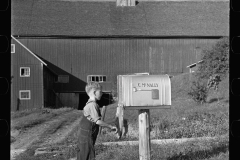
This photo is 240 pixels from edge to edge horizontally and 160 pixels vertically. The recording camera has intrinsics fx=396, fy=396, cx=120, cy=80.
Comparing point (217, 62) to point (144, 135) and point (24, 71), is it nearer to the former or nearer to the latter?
point (24, 71)

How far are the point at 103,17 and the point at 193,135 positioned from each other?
37552mm

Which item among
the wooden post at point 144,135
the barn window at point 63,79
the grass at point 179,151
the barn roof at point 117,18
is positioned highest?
the barn roof at point 117,18

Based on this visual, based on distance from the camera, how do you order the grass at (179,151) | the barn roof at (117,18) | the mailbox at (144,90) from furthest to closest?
the barn roof at (117,18)
the grass at (179,151)
the mailbox at (144,90)

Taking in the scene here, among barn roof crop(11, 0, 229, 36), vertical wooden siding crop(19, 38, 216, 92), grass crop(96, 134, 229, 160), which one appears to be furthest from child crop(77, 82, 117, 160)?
barn roof crop(11, 0, 229, 36)

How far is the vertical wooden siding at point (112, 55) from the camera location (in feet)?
147

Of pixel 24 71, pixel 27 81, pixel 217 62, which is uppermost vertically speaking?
pixel 217 62

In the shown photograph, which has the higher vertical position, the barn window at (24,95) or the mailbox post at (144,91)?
the mailbox post at (144,91)

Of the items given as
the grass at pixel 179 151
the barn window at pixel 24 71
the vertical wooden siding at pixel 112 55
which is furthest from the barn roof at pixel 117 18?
the grass at pixel 179 151

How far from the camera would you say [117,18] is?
47375 millimetres

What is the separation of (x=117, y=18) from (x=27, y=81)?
1452cm

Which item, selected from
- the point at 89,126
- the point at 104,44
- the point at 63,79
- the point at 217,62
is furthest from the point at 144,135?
the point at 104,44

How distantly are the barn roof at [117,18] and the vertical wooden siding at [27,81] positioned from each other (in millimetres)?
7050

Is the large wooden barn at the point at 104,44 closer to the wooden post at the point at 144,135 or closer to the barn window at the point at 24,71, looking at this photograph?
the barn window at the point at 24,71
